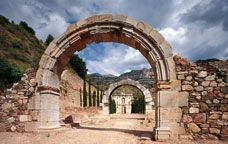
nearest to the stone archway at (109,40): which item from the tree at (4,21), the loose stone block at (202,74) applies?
the loose stone block at (202,74)

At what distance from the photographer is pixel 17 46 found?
3164 cm

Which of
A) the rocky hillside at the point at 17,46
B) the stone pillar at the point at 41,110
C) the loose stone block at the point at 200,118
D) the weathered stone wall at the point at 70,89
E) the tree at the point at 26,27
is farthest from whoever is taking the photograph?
the tree at the point at 26,27

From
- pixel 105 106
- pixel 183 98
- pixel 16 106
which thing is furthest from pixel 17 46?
pixel 183 98

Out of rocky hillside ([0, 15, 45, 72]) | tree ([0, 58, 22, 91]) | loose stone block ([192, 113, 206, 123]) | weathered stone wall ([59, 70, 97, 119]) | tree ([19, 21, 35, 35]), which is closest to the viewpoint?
loose stone block ([192, 113, 206, 123])

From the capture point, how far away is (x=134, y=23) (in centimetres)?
813

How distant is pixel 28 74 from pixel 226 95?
6190 millimetres

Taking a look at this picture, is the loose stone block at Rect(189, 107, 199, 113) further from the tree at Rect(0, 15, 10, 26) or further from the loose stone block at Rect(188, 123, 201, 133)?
the tree at Rect(0, 15, 10, 26)

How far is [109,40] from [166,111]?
3.24 m

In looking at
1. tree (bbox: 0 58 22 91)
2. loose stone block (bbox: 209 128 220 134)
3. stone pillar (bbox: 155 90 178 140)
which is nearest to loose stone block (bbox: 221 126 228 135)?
loose stone block (bbox: 209 128 220 134)

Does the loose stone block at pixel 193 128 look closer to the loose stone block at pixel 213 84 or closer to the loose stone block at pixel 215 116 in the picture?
the loose stone block at pixel 215 116

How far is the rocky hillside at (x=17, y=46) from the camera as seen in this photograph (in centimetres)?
2828

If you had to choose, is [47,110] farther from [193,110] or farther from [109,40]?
[193,110]

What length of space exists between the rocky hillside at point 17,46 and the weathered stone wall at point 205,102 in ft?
66.0

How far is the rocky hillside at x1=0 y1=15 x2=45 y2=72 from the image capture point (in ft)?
92.8
